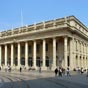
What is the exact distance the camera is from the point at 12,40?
258 feet

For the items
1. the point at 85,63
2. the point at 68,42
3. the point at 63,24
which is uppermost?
the point at 63,24

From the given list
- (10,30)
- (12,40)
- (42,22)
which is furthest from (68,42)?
(10,30)

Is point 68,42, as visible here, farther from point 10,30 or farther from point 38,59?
point 10,30

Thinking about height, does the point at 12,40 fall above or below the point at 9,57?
above

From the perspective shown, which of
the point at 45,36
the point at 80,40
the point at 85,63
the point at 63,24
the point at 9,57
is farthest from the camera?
the point at 9,57

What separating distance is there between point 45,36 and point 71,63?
10.5 meters

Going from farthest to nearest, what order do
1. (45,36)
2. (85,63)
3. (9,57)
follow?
(9,57) → (85,63) → (45,36)

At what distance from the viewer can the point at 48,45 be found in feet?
232

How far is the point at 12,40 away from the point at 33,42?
9287mm

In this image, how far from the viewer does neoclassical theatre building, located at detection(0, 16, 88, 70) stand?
63625 millimetres

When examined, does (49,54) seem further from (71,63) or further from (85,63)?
(85,63)

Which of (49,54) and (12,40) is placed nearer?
(49,54)

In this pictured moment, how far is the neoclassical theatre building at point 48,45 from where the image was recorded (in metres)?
63.6

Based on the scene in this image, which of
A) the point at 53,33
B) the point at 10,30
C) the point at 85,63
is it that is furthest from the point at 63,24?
the point at 10,30
